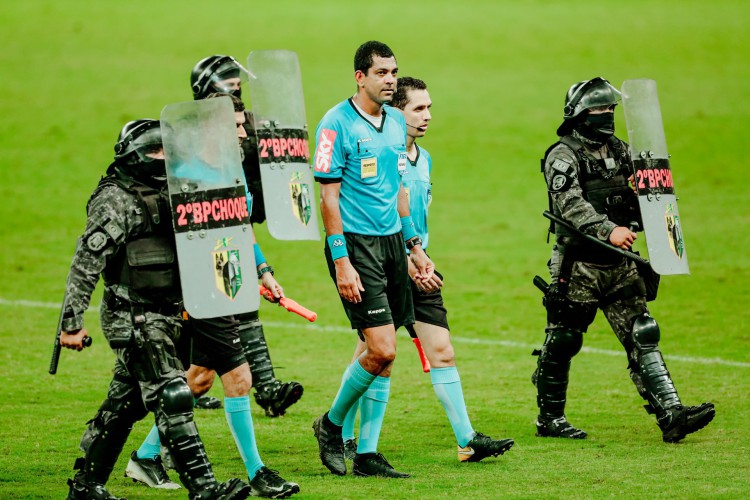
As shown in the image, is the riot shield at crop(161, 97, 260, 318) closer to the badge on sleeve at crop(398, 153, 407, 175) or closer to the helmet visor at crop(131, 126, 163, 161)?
the helmet visor at crop(131, 126, 163, 161)

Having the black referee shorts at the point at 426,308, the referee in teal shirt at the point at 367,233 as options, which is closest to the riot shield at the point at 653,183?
the black referee shorts at the point at 426,308

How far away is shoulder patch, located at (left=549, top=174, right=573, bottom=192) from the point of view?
9070mm

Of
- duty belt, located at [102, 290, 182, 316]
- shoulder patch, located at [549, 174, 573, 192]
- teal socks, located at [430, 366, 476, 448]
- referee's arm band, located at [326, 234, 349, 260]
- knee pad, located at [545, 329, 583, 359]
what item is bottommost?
teal socks, located at [430, 366, 476, 448]

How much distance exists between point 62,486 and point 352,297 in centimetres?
211

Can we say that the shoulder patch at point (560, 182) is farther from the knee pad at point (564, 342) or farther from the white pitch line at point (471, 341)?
the white pitch line at point (471, 341)

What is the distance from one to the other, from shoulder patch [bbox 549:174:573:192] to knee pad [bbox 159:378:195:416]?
10.9 ft

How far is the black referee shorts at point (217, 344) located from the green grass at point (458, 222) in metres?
0.84

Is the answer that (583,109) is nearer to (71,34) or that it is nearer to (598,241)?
(598,241)

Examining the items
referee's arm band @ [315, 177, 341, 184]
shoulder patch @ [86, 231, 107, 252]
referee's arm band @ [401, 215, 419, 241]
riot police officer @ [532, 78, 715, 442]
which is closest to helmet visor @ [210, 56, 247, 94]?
referee's arm band @ [315, 177, 341, 184]

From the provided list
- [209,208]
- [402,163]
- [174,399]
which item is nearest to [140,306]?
[174,399]

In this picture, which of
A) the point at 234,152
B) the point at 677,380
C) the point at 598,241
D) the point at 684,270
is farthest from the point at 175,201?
the point at 677,380

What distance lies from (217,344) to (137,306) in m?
0.70

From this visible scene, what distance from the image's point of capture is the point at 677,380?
37.4 feet

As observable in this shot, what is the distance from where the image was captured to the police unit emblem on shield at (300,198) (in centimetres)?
942
